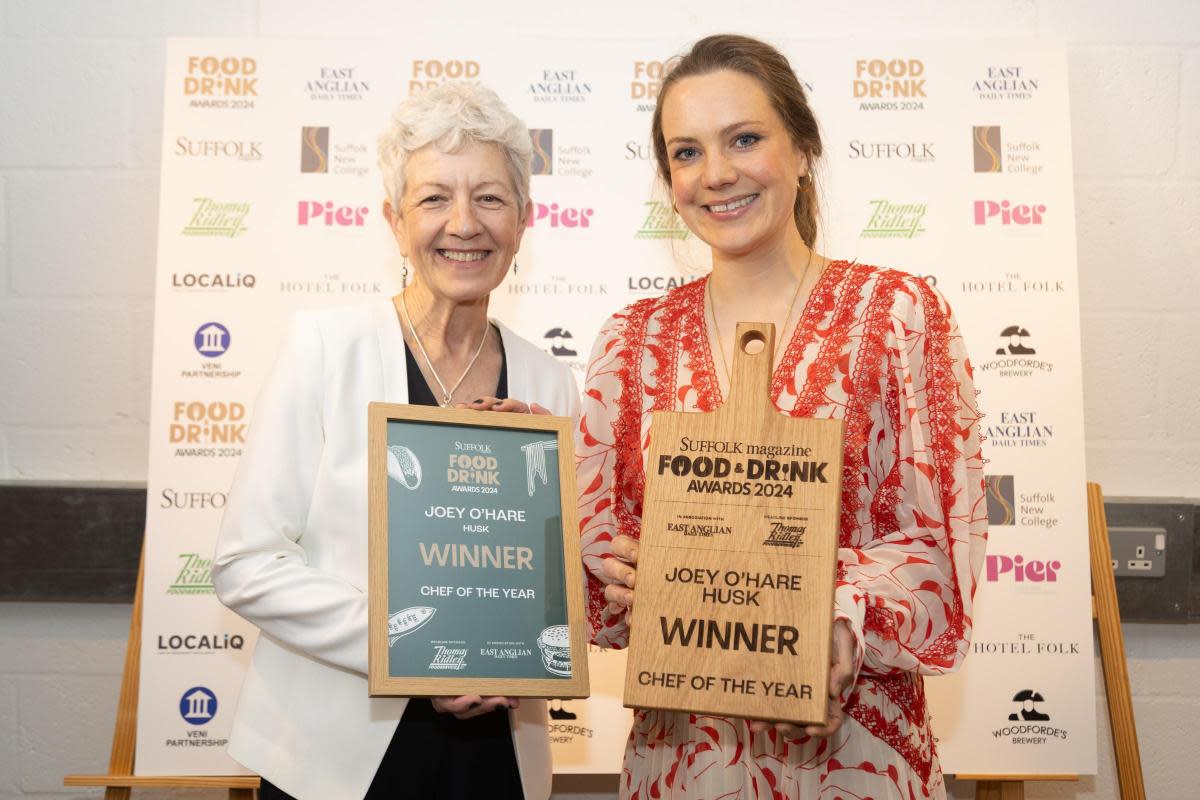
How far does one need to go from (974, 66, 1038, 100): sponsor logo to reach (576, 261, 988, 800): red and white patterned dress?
57.6 inches

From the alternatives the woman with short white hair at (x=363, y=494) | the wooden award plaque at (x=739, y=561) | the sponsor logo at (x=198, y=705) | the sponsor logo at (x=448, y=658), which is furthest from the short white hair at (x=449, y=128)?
the sponsor logo at (x=198, y=705)

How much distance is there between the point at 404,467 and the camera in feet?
5.42

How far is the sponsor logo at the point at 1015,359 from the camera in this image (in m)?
2.87

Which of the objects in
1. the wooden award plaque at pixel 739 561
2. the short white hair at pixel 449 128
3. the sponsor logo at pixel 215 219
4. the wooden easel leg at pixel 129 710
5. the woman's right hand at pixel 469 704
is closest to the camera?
the wooden award plaque at pixel 739 561

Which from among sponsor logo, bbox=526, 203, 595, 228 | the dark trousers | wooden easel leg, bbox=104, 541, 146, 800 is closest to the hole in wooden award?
the dark trousers

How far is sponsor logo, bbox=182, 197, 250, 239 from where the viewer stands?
2906mm

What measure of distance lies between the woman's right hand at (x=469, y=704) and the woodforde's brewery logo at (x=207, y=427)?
143cm

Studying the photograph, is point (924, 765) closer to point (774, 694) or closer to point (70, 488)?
point (774, 694)

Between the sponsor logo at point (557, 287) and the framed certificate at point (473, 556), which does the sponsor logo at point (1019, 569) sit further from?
the framed certificate at point (473, 556)

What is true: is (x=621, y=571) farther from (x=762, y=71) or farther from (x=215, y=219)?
(x=215, y=219)

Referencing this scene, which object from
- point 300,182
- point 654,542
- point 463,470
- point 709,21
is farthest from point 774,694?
point 709,21

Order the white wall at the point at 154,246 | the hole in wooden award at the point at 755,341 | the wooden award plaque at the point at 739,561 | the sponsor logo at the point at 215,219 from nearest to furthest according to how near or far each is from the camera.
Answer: the wooden award plaque at the point at 739,561 < the hole in wooden award at the point at 755,341 < the sponsor logo at the point at 215,219 < the white wall at the point at 154,246

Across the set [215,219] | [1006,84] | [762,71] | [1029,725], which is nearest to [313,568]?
[762,71]

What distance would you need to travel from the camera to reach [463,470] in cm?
169
